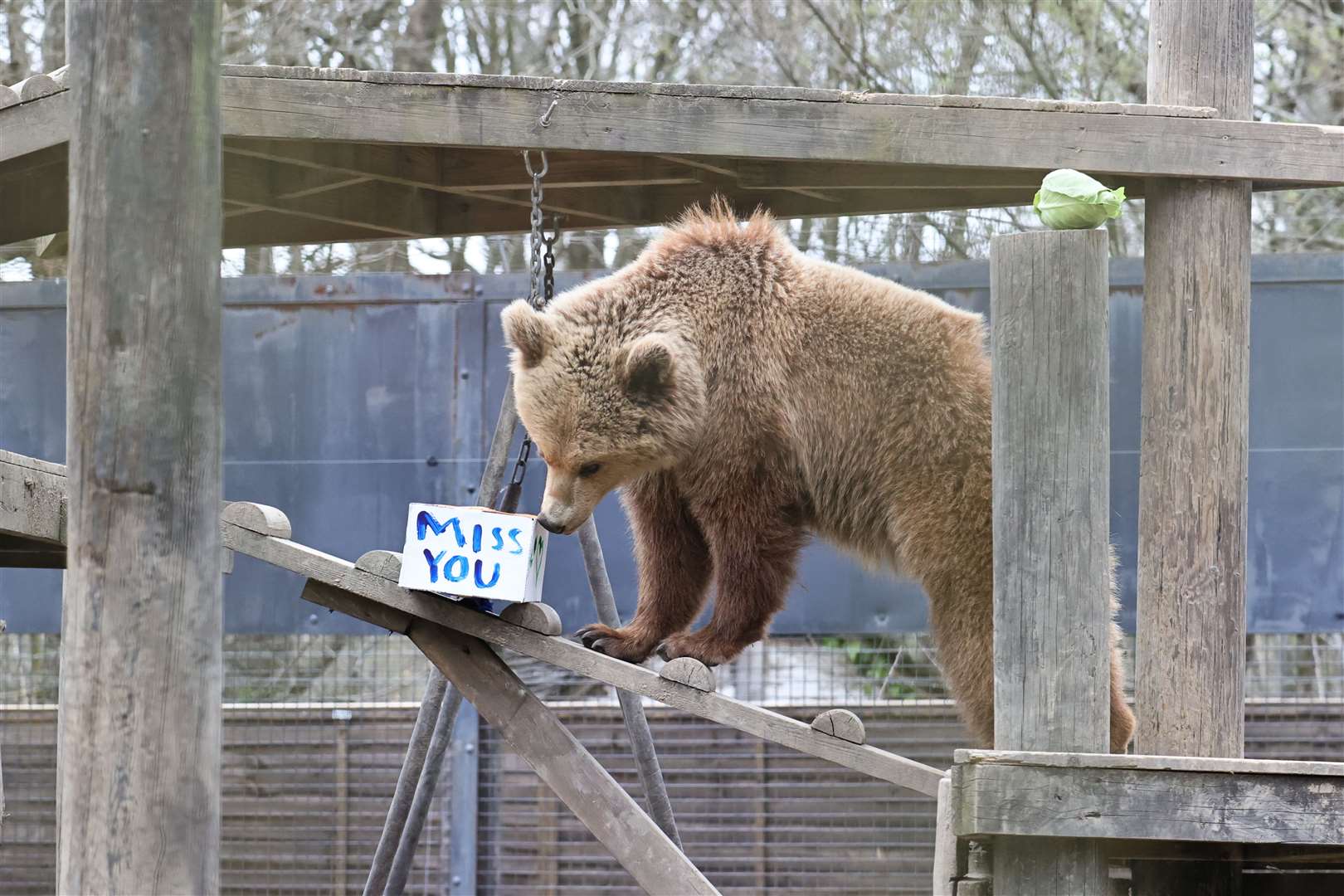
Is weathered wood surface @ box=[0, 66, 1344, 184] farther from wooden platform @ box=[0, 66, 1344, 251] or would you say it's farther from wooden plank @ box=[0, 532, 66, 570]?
wooden plank @ box=[0, 532, 66, 570]

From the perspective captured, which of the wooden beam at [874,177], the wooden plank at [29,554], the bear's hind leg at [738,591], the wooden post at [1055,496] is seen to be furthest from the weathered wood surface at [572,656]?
the wooden beam at [874,177]

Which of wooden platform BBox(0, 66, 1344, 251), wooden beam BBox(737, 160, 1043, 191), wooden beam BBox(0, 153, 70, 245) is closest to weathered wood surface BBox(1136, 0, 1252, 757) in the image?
wooden platform BBox(0, 66, 1344, 251)

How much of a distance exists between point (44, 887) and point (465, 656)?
4.38 meters

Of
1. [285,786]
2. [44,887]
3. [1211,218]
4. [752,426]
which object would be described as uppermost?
[1211,218]

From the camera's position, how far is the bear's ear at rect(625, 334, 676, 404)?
391cm

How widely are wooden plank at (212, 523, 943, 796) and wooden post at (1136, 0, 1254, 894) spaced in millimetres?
681

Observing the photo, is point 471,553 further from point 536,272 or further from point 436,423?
point 436,423

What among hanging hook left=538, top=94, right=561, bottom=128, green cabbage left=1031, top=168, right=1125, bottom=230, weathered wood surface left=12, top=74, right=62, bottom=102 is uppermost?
weathered wood surface left=12, top=74, right=62, bottom=102

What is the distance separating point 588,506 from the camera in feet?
13.3

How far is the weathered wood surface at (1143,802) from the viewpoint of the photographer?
290cm

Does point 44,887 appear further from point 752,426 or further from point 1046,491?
point 1046,491

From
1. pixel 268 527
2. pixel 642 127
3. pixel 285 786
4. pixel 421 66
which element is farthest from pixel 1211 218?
pixel 421 66

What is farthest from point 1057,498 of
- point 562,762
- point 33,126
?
point 33,126

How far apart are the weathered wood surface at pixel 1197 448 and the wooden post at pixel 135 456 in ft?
7.90
